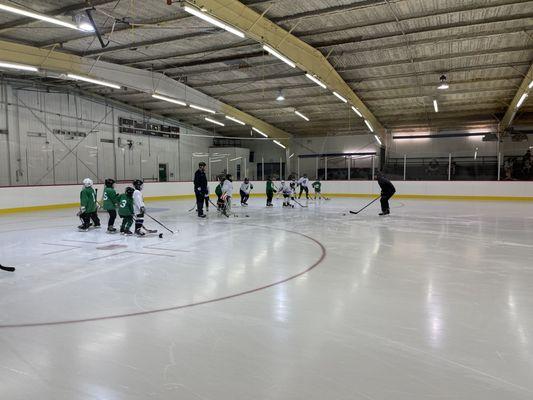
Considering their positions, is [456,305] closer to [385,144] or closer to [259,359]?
[259,359]

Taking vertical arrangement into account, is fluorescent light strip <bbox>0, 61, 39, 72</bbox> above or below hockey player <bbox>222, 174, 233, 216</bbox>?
above

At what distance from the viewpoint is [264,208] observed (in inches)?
513

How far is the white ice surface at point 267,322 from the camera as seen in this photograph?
200 cm

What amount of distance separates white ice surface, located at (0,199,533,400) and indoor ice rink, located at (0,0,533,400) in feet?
0.06

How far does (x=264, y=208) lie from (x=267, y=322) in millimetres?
10212

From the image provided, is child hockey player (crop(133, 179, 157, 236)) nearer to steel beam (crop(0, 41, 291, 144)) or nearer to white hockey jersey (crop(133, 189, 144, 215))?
white hockey jersey (crop(133, 189, 144, 215))

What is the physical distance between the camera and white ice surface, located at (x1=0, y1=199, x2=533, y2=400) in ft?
6.56

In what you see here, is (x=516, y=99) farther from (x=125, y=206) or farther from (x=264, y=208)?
(x=125, y=206)

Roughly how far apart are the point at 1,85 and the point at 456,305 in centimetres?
1710

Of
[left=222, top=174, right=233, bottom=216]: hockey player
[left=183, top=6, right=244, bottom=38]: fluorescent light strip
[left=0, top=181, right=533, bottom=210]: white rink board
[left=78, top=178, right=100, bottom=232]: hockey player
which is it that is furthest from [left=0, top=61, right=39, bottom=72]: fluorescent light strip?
[left=222, top=174, right=233, bottom=216]: hockey player

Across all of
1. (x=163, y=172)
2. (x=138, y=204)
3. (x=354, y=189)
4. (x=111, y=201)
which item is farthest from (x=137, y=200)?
(x=163, y=172)

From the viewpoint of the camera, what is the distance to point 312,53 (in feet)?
42.0

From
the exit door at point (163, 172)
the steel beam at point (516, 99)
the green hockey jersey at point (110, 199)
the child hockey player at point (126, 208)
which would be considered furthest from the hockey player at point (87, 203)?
the steel beam at point (516, 99)

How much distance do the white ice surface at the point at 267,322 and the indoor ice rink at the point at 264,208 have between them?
20mm
